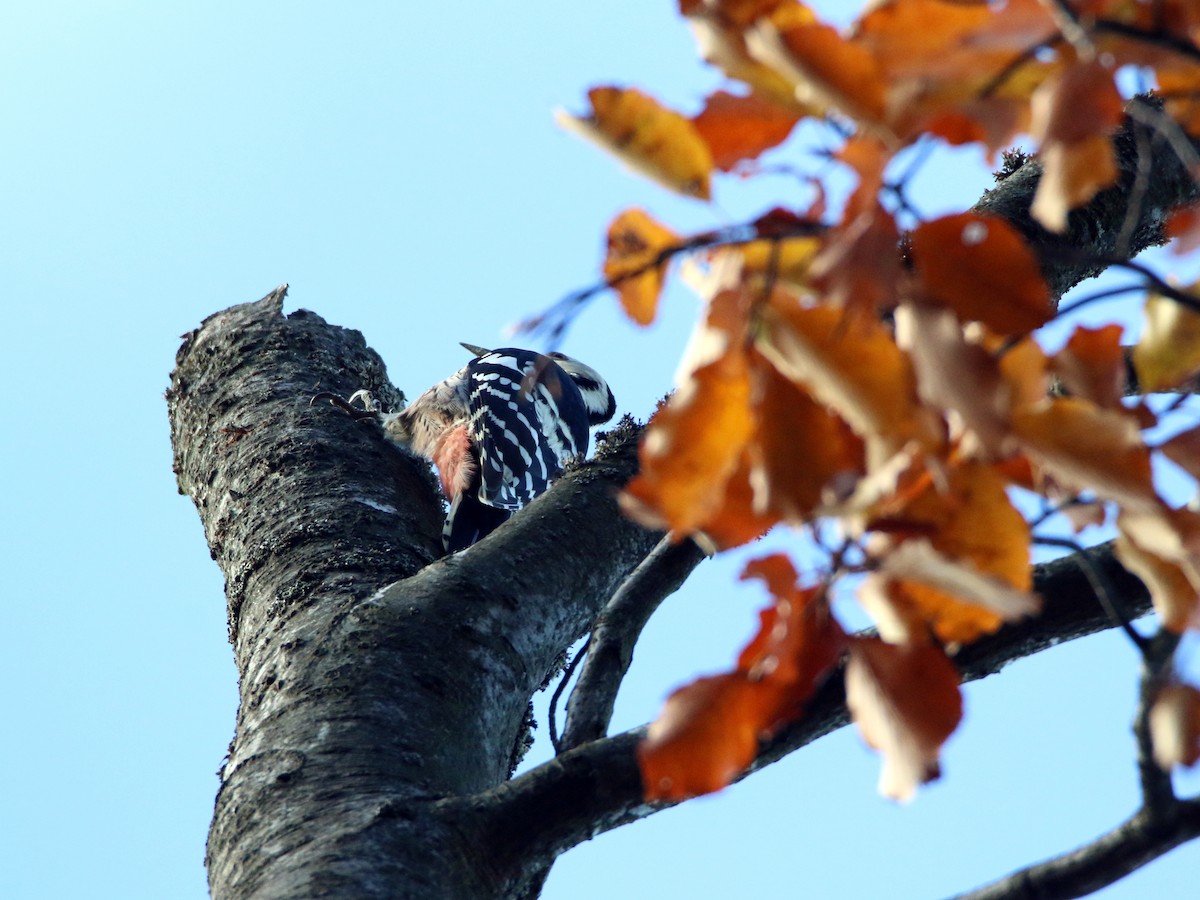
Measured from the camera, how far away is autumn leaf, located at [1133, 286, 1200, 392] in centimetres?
68

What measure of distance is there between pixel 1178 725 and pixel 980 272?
0.28 meters

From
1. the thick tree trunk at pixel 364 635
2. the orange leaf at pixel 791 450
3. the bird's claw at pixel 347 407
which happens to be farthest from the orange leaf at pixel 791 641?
the bird's claw at pixel 347 407

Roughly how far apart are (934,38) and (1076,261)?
0.12 metres

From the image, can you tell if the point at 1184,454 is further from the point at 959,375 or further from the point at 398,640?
the point at 398,640

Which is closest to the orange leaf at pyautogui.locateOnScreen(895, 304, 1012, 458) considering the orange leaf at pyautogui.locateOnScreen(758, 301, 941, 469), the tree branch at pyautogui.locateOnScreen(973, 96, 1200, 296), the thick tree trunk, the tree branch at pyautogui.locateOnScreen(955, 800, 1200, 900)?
the orange leaf at pyautogui.locateOnScreen(758, 301, 941, 469)

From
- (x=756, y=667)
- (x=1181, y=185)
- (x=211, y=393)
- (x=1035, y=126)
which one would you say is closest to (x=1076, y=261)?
(x=1035, y=126)

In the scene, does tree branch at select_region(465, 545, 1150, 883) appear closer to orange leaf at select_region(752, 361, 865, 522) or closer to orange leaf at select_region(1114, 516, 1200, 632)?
orange leaf at select_region(1114, 516, 1200, 632)

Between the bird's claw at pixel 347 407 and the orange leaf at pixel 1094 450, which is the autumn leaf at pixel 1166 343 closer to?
the orange leaf at pixel 1094 450

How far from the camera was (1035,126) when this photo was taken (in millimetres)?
535

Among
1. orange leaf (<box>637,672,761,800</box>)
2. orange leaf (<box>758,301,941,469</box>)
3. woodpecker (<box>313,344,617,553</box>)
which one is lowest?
orange leaf (<box>637,672,761,800</box>)

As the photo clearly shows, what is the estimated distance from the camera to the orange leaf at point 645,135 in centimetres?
63

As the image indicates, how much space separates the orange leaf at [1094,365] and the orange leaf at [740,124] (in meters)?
0.19

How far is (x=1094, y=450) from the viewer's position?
1.83 feet

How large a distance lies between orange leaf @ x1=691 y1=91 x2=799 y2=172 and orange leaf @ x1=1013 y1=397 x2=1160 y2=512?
21 centimetres
